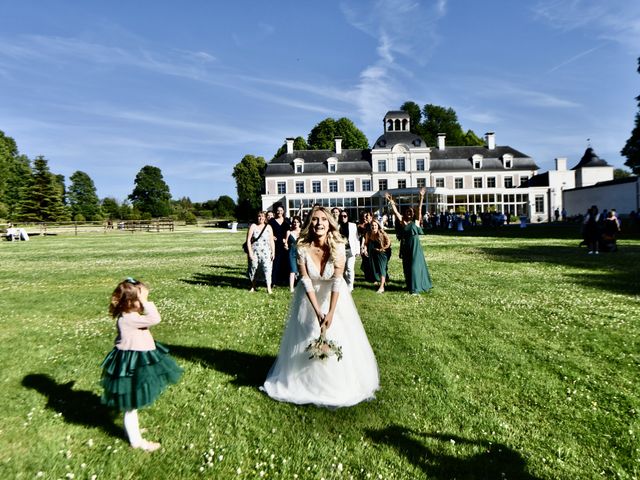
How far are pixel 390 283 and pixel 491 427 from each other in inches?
325

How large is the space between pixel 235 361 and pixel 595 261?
1545 cm

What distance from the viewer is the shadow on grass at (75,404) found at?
14.2 feet

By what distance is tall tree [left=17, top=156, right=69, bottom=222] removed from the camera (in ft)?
197

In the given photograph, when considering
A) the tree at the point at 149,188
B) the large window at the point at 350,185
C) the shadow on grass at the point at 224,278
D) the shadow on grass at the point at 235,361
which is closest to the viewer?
the shadow on grass at the point at 235,361

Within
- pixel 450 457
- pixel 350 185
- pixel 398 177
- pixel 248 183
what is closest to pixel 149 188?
pixel 248 183

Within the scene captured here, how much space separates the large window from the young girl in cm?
6204

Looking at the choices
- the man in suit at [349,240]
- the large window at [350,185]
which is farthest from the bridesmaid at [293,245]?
the large window at [350,185]

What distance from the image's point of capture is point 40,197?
60.9 meters

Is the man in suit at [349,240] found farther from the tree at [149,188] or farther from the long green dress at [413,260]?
the tree at [149,188]

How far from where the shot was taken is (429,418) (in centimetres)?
427

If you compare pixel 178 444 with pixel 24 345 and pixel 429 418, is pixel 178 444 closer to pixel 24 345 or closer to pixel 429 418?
pixel 429 418

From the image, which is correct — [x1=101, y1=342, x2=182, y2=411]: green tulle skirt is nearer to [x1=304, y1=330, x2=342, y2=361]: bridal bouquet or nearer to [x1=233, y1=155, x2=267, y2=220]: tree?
[x1=304, y1=330, x2=342, y2=361]: bridal bouquet

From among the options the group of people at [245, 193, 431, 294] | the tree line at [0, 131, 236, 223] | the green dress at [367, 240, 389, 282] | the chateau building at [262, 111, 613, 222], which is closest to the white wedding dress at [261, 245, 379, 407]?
the group of people at [245, 193, 431, 294]

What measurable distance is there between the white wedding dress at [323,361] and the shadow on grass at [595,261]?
894 cm
